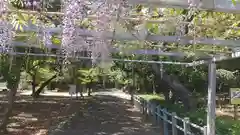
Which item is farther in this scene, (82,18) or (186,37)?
(186,37)

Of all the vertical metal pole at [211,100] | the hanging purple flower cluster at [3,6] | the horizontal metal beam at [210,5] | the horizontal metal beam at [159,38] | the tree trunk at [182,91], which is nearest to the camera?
the horizontal metal beam at [210,5]

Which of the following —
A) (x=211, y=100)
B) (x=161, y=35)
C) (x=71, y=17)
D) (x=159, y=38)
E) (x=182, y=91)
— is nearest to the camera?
(x=71, y=17)

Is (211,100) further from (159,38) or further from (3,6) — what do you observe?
(3,6)

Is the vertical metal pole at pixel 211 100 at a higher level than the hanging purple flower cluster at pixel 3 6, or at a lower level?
lower

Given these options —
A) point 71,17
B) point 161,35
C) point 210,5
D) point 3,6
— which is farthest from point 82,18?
point 161,35

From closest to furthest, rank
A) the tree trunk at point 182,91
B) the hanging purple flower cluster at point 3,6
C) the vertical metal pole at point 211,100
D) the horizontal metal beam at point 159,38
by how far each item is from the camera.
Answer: the hanging purple flower cluster at point 3,6 < the horizontal metal beam at point 159,38 < the vertical metal pole at point 211,100 < the tree trunk at point 182,91

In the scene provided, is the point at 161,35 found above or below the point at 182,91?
above

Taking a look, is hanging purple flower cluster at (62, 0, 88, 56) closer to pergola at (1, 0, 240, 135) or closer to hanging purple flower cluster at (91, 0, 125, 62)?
hanging purple flower cluster at (91, 0, 125, 62)

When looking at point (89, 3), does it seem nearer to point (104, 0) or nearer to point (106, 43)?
point (104, 0)

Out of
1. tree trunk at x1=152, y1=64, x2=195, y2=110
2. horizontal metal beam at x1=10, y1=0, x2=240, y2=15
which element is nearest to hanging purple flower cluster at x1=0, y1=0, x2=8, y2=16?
horizontal metal beam at x1=10, y1=0, x2=240, y2=15

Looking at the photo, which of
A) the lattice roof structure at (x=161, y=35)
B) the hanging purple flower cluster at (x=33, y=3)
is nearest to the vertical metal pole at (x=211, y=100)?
the lattice roof structure at (x=161, y=35)

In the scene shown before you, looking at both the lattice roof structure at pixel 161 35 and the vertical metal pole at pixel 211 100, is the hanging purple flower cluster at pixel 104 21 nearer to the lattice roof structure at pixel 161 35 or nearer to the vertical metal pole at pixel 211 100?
the lattice roof structure at pixel 161 35

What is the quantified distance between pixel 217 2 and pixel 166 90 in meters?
13.4

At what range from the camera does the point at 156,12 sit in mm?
3695
